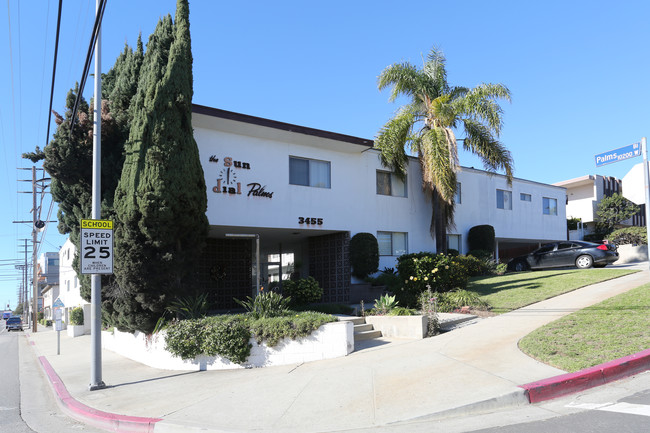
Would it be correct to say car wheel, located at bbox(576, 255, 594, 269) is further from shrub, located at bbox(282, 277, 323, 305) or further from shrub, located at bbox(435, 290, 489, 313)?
shrub, located at bbox(282, 277, 323, 305)

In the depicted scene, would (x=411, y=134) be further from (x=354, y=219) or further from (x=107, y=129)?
(x=107, y=129)

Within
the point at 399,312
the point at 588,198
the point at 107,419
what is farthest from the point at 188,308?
the point at 588,198

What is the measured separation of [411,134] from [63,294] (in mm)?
37037

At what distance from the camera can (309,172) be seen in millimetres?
17422

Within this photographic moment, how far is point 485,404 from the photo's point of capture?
622 cm

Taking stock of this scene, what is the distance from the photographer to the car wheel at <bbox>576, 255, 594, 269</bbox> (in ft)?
68.2

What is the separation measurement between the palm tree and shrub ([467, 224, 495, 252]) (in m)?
3.03

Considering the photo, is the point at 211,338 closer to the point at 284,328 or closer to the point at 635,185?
the point at 284,328

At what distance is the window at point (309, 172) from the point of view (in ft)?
56.1

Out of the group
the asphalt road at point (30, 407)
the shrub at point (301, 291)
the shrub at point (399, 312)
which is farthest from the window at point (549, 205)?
the asphalt road at point (30, 407)

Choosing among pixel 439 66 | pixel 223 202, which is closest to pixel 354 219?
pixel 223 202

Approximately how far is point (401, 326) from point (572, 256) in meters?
13.5

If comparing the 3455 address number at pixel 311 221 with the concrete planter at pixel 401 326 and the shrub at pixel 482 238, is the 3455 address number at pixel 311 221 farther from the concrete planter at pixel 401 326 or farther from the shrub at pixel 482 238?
the shrub at pixel 482 238

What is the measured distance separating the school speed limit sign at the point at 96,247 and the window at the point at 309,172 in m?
8.14
